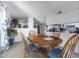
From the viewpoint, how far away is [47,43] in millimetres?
2787

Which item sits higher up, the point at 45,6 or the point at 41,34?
the point at 45,6

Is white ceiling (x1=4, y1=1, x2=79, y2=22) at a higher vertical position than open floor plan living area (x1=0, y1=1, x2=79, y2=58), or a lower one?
higher

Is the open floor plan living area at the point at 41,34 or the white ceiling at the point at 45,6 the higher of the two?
the white ceiling at the point at 45,6

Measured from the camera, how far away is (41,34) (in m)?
5.60

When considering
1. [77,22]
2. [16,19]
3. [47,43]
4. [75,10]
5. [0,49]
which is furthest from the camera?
[16,19]

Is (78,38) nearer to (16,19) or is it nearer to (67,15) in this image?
(67,15)

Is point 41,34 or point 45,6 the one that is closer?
point 45,6

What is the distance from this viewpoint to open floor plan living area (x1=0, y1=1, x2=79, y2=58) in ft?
9.21

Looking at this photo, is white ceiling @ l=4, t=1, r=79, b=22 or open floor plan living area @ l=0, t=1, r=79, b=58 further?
white ceiling @ l=4, t=1, r=79, b=22

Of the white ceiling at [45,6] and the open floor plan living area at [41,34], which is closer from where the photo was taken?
the open floor plan living area at [41,34]

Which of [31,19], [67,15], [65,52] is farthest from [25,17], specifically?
[65,52]

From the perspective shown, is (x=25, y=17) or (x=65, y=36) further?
(x=25, y=17)

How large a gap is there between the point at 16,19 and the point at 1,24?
3.83 metres

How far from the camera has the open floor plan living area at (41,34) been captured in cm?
281
